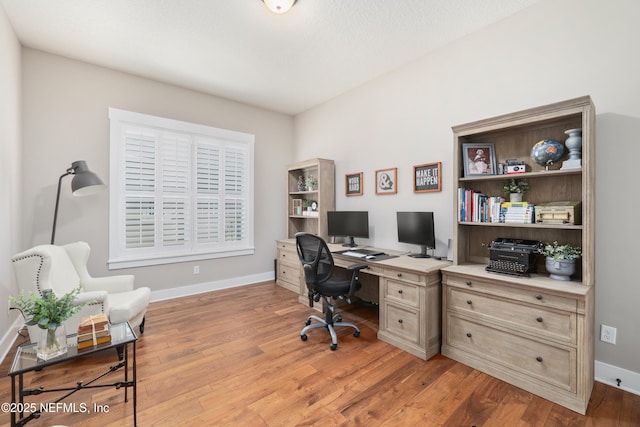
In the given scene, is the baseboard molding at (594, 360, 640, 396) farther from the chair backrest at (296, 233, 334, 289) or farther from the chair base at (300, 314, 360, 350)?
the chair backrest at (296, 233, 334, 289)

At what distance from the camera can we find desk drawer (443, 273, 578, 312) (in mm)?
1830

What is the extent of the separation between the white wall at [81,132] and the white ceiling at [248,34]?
0.20m

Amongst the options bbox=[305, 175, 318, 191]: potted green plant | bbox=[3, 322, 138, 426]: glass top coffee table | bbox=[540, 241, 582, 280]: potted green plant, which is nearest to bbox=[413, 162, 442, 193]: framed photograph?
bbox=[540, 241, 582, 280]: potted green plant

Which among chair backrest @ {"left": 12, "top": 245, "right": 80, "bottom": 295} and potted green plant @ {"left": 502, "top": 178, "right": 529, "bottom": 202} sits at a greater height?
potted green plant @ {"left": 502, "top": 178, "right": 529, "bottom": 202}

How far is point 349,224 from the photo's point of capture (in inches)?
149

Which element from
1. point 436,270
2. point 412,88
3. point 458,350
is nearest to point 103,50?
point 412,88

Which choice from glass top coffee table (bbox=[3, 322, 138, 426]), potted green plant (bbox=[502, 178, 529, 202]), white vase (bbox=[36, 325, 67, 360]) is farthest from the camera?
potted green plant (bbox=[502, 178, 529, 202])

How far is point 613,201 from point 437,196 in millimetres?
1315

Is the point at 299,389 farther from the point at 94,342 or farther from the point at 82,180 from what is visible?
the point at 82,180

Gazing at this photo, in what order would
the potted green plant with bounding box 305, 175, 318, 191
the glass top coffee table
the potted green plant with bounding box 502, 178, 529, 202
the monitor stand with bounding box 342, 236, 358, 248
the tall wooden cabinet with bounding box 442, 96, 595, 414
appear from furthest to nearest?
the potted green plant with bounding box 305, 175, 318, 191, the monitor stand with bounding box 342, 236, 358, 248, the potted green plant with bounding box 502, 178, 529, 202, the tall wooden cabinet with bounding box 442, 96, 595, 414, the glass top coffee table

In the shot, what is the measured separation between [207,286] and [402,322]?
291 centimetres

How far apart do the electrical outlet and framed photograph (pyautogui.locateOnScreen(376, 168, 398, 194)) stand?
6.89 feet

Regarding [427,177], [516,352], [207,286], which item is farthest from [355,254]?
[207,286]

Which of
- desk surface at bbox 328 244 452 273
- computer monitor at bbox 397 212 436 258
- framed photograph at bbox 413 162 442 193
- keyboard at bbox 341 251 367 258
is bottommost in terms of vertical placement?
desk surface at bbox 328 244 452 273
